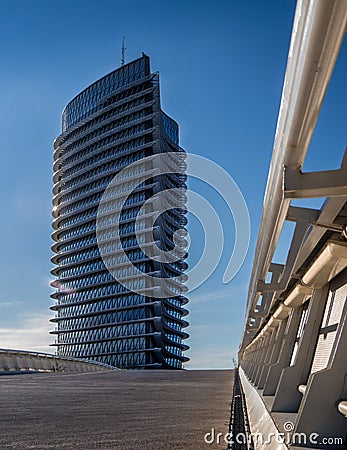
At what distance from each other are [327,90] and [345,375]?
1542 mm

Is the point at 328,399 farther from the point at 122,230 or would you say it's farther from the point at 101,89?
the point at 101,89

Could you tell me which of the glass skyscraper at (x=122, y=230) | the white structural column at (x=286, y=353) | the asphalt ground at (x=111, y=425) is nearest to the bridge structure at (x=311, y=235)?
the white structural column at (x=286, y=353)

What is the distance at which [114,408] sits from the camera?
700cm

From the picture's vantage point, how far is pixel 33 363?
29.6 metres

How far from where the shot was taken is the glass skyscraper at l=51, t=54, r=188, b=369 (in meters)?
92.4

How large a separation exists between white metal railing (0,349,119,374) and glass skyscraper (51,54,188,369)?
55.1m

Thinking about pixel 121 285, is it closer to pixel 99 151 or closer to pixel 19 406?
pixel 99 151

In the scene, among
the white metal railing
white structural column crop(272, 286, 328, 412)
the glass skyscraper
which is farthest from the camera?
the glass skyscraper

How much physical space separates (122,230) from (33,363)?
2651 inches

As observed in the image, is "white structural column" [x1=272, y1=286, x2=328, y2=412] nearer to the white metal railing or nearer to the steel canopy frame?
the steel canopy frame

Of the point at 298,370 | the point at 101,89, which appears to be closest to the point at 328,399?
the point at 298,370

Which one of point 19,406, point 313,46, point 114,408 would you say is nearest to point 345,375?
point 313,46

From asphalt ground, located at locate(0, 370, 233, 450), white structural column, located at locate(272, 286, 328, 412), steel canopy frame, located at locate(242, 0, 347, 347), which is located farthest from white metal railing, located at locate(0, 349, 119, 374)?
steel canopy frame, located at locate(242, 0, 347, 347)

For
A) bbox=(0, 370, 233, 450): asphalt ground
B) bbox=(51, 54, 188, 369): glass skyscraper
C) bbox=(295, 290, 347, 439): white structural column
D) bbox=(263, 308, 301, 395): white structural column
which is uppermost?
bbox=(51, 54, 188, 369): glass skyscraper
